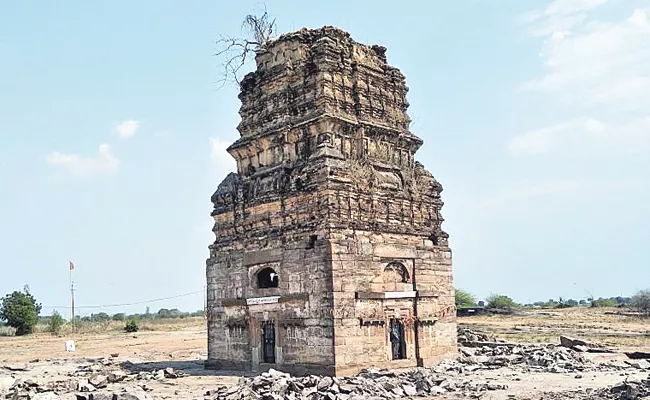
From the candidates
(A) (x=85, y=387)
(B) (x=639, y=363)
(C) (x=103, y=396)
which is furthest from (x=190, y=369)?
(B) (x=639, y=363)

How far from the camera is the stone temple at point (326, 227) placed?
15.8 meters

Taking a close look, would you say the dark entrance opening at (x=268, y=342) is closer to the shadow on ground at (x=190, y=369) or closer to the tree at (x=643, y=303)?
the shadow on ground at (x=190, y=369)

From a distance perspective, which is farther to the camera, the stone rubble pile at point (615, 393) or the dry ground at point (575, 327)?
the dry ground at point (575, 327)

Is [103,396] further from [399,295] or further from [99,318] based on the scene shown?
[99,318]

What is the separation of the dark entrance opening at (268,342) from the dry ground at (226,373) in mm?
1011

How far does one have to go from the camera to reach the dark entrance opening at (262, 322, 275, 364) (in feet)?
55.6

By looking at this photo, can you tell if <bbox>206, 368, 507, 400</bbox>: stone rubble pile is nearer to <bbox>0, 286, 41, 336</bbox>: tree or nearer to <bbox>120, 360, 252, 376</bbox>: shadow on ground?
<bbox>120, 360, 252, 376</bbox>: shadow on ground

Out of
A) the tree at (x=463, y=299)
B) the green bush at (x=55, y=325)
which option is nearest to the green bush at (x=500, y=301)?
the tree at (x=463, y=299)

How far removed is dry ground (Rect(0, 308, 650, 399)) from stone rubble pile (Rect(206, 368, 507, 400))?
2.83ft

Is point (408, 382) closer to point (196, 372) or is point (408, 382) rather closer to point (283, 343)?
point (283, 343)

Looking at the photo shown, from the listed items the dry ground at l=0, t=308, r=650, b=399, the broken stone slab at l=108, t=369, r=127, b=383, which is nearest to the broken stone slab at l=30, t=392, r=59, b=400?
the dry ground at l=0, t=308, r=650, b=399

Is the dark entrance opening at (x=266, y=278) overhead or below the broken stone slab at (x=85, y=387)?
overhead

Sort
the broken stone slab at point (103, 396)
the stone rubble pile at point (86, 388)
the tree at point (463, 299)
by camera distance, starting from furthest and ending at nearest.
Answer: the tree at point (463, 299)
the stone rubble pile at point (86, 388)
the broken stone slab at point (103, 396)

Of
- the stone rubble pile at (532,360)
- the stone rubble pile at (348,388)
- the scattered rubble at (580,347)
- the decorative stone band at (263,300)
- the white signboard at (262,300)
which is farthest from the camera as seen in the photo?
the scattered rubble at (580,347)
